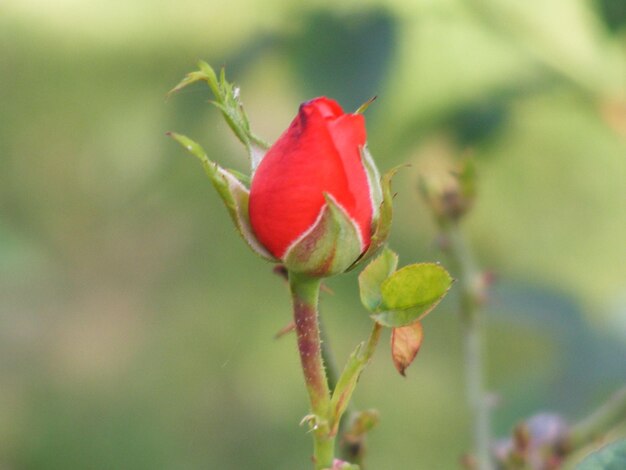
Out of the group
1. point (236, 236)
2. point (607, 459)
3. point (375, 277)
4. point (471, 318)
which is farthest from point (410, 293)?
point (236, 236)

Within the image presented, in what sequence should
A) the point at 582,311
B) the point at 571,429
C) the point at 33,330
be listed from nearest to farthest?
1. the point at 571,429
2. the point at 582,311
3. the point at 33,330

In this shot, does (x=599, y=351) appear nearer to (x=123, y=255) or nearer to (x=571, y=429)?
(x=571, y=429)

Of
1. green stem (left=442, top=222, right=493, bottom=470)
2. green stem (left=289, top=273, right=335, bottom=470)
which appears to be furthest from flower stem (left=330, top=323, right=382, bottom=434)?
green stem (left=442, top=222, right=493, bottom=470)

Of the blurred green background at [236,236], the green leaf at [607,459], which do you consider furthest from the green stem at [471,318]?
the green leaf at [607,459]

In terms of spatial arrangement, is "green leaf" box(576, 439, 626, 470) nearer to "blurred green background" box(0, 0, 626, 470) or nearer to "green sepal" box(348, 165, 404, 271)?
"green sepal" box(348, 165, 404, 271)

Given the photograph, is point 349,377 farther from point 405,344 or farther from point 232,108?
point 232,108

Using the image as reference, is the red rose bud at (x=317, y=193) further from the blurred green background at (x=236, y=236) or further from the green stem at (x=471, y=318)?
the blurred green background at (x=236, y=236)

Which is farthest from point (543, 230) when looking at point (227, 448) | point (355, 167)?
point (355, 167)
